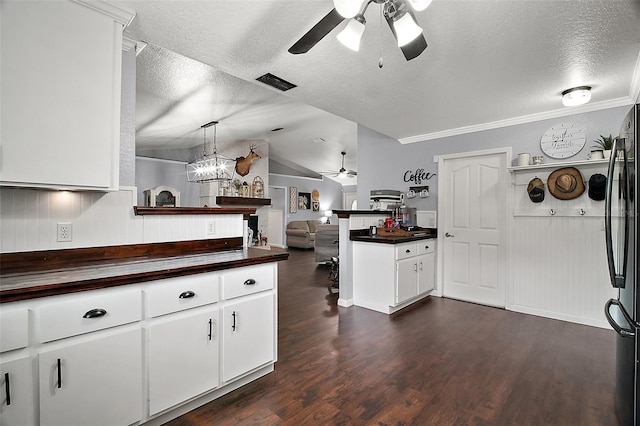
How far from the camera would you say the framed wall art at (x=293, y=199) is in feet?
35.2

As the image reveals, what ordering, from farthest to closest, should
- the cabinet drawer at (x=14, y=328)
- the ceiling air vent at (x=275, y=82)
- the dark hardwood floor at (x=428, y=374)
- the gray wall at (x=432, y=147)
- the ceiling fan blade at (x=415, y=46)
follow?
the gray wall at (x=432, y=147)
the ceiling air vent at (x=275, y=82)
the dark hardwood floor at (x=428, y=374)
the ceiling fan blade at (x=415, y=46)
the cabinet drawer at (x=14, y=328)

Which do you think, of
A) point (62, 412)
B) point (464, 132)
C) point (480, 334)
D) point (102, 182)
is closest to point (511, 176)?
point (464, 132)

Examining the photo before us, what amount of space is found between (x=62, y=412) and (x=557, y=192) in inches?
169

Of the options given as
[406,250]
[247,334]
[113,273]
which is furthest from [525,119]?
[113,273]

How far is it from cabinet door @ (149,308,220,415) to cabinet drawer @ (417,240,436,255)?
114 inches

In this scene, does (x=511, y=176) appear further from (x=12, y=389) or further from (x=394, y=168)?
(x=12, y=389)

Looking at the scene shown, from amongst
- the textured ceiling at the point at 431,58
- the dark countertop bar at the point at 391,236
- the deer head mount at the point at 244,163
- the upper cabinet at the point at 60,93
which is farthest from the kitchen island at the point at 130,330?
the deer head mount at the point at 244,163

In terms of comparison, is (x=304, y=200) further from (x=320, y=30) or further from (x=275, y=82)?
(x=320, y=30)

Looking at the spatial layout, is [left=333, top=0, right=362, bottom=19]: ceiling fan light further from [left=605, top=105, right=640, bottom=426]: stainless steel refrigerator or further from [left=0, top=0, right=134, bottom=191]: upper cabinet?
[left=605, top=105, right=640, bottom=426]: stainless steel refrigerator

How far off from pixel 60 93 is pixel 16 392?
4.33 feet

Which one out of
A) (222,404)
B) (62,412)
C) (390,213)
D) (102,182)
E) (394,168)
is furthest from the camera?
(394,168)

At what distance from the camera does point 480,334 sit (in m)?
3.01

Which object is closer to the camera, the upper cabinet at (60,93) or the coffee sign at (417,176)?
the upper cabinet at (60,93)

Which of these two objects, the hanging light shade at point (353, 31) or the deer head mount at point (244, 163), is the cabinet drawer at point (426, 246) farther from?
the deer head mount at point (244, 163)
